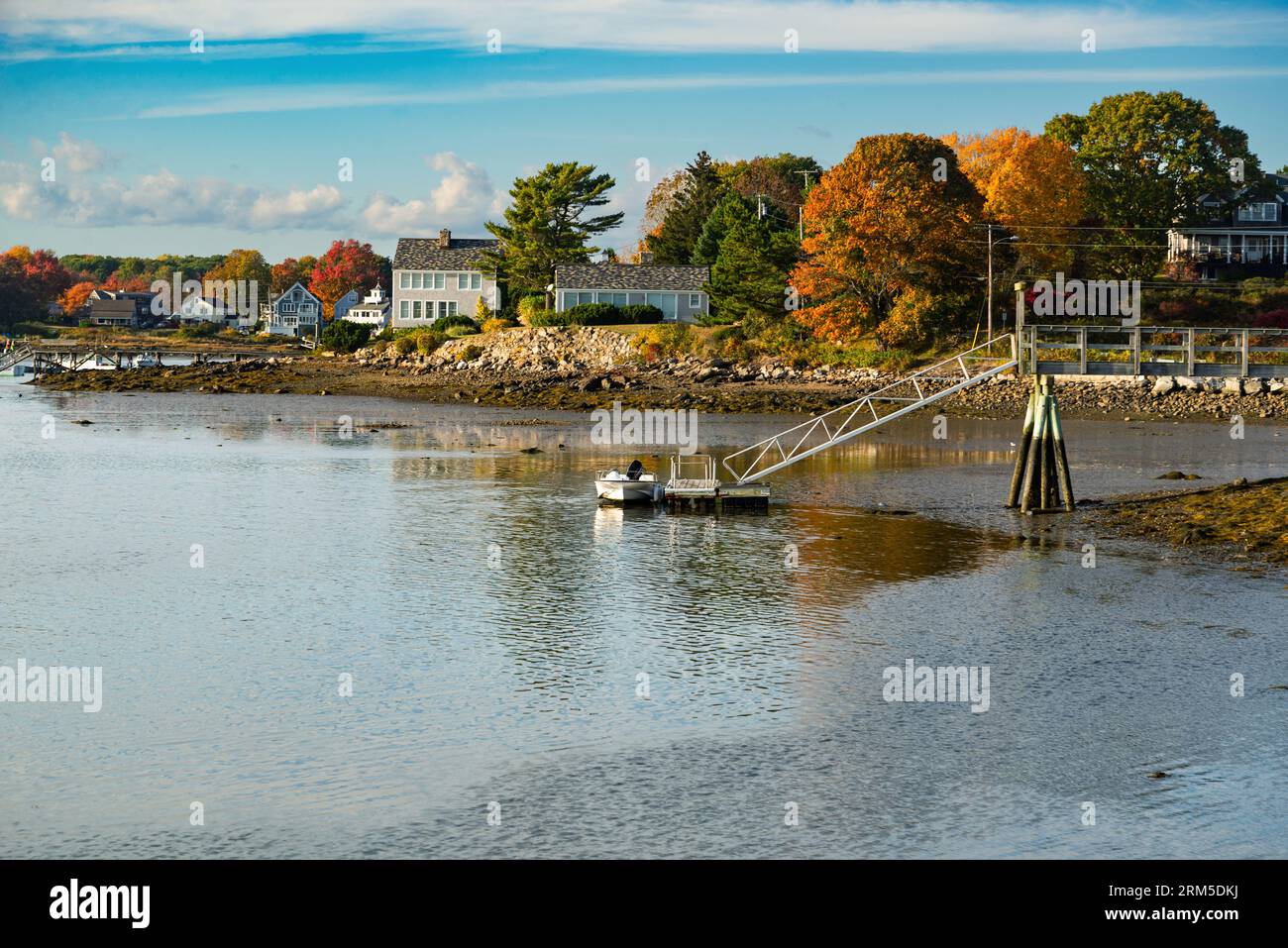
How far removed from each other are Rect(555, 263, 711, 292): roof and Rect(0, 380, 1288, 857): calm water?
7397cm

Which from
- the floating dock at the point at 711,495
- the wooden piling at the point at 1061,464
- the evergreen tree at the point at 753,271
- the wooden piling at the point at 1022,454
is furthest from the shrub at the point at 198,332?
the wooden piling at the point at 1061,464

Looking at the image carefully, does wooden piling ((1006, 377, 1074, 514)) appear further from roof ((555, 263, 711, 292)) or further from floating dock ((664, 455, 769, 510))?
roof ((555, 263, 711, 292))

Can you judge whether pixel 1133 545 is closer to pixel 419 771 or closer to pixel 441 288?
pixel 419 771

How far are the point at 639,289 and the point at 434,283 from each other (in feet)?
77.5

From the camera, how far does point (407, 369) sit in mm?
104812

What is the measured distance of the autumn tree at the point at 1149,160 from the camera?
91188mm

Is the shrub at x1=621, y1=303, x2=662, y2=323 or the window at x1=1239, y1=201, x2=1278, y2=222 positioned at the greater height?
the window at x1=1239, y1=201, x2=1278, y2=222

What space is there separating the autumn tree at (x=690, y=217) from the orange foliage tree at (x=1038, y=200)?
37711mm

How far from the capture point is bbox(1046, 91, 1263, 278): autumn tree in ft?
299

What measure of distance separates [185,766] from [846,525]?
21573mm

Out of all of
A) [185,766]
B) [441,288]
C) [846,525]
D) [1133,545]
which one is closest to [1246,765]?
[185,766]
